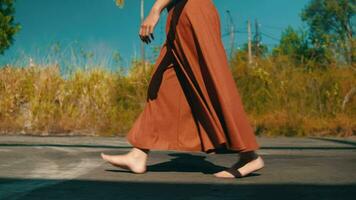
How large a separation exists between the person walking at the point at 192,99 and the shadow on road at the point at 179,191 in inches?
18.8

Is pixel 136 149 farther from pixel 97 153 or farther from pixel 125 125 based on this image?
pixel 125 125

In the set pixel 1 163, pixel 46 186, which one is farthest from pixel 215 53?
pixel 1 163

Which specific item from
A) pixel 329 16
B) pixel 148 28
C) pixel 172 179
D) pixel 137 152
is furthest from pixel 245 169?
pixel 329 16

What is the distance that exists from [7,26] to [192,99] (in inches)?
997

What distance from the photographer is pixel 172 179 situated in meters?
3.85

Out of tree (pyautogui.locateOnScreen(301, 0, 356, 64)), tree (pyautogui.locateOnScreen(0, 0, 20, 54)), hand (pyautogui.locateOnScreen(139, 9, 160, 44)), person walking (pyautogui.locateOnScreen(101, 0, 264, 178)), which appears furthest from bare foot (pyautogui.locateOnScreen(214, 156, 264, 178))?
tree (pyautogui.locateOnScreen(301, 0, 356, 64))

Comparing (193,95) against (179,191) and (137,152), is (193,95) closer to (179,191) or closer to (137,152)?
(137,152)

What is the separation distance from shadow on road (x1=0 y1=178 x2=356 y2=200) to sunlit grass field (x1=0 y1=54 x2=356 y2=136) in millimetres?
7687

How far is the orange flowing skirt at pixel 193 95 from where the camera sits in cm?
401

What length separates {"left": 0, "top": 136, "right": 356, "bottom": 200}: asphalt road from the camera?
3121 mm

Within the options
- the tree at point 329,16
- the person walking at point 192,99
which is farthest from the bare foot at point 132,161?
the tree at point 329,16

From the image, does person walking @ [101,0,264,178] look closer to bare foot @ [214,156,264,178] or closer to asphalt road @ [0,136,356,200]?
bare foot @ [214,156,264,178]

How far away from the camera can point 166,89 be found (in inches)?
169

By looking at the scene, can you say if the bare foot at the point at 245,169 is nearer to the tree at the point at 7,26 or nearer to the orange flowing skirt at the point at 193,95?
the orange flowing skirt at the point at 193,95
